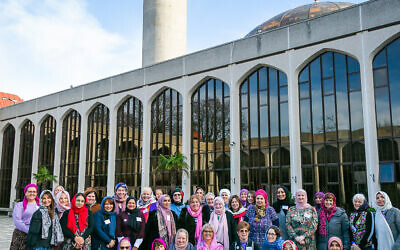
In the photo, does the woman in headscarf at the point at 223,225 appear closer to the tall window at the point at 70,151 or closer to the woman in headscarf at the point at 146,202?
the woman in headscarf at the point at 146,202

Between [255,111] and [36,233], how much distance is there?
14.9 meters

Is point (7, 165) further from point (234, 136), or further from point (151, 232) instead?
point (151, 232)

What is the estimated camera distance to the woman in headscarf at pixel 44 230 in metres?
5.77

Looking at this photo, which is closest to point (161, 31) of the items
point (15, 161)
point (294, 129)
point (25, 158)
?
point (294, 129)

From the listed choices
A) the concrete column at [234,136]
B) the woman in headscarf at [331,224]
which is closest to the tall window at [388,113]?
the concrete column at [234,136]

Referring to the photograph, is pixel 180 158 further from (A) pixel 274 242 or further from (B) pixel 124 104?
(A) pixel 274 242

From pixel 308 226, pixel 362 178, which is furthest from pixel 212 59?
pixel 308 226

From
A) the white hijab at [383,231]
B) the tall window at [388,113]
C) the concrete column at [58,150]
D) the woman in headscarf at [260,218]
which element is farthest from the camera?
the concrete column at [58,150]

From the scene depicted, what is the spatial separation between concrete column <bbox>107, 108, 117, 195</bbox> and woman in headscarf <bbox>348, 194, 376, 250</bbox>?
20547 millimetres

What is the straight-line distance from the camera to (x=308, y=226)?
6492mm

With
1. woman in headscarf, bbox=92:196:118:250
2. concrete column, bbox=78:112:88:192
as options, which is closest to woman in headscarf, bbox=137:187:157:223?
woman in headscarf, bbox=92:196:118:250

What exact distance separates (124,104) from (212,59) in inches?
313

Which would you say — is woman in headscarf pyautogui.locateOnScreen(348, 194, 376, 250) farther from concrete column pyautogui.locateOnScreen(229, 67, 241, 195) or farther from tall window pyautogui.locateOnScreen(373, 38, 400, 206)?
concrete column pyautogui.locateOnScreen(229, 67, 241, 195)

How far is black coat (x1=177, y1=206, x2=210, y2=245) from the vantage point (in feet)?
21.4
